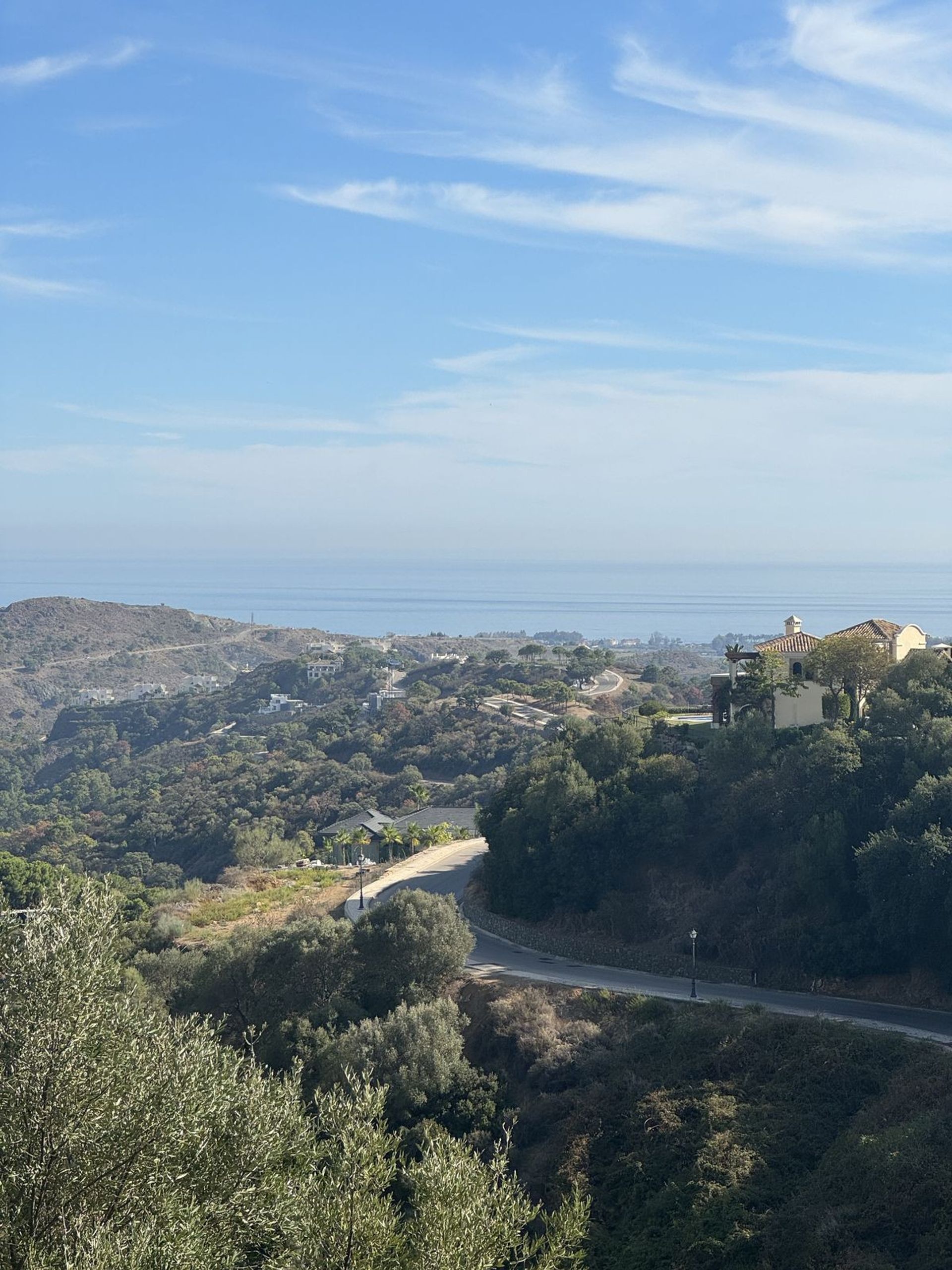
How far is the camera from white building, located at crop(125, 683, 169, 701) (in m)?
134

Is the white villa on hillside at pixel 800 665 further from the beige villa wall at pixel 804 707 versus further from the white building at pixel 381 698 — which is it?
the white building at pixel 381 698

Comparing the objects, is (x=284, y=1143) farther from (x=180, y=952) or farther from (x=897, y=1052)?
(x=180, y=952)

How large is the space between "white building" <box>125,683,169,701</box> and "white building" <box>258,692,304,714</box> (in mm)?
14429

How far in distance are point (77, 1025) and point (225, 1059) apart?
3.64 m

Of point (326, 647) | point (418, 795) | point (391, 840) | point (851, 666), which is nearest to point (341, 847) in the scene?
point (391, 840)

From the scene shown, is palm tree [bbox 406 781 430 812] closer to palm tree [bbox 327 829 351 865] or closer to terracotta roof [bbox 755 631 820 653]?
palm tree [bbox 327 829 351 865]

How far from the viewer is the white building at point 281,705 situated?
118 meters

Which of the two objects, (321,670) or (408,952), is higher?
(321,670)

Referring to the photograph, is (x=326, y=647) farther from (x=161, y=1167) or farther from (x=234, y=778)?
(x=161, y=1167)

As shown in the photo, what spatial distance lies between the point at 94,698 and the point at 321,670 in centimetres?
2840

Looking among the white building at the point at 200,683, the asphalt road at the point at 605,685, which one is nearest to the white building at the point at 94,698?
the white building at the point at 200,683

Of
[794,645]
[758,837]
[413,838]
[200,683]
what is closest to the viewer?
[758,837]

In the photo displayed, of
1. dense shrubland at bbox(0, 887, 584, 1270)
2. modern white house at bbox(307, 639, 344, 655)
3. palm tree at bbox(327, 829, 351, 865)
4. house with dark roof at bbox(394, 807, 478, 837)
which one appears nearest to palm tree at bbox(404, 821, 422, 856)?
house with dark roof at bbox(394, 807, 478, 837)

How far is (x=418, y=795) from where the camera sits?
5881 cm
